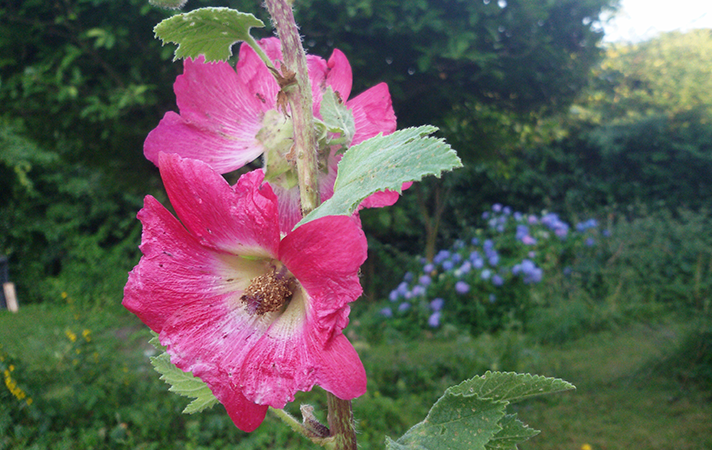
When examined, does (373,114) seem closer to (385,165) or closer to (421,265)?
(385,165)

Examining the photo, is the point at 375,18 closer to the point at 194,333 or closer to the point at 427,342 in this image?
the point at 427,342

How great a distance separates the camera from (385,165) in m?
0.38

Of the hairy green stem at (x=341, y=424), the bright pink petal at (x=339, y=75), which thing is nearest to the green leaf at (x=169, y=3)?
the bright pink petal at (x=339, y=75)

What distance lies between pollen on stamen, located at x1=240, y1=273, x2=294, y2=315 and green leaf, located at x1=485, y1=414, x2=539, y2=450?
26cm

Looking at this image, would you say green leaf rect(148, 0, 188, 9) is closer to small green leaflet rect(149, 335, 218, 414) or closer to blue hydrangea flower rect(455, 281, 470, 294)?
small green leaflet rect(149, 335, 218, 414)

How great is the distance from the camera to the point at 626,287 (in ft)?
15.0

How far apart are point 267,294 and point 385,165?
0.14 meters

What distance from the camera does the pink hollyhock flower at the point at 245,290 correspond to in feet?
1.14

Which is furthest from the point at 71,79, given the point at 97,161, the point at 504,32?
the point at 504,32

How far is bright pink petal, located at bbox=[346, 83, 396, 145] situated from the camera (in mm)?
533

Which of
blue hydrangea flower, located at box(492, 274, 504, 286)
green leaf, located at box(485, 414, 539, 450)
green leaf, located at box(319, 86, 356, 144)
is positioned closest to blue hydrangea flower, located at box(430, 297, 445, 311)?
blue hydrangea flower, located at box(492, 274, 504, 286)

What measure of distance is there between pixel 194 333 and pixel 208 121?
22 centimetres

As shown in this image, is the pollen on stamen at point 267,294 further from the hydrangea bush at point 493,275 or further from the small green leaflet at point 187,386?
the hydrangea bush at point 493,275

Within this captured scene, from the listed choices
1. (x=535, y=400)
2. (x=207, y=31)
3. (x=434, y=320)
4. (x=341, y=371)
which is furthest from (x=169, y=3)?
(x=434, y=320)
